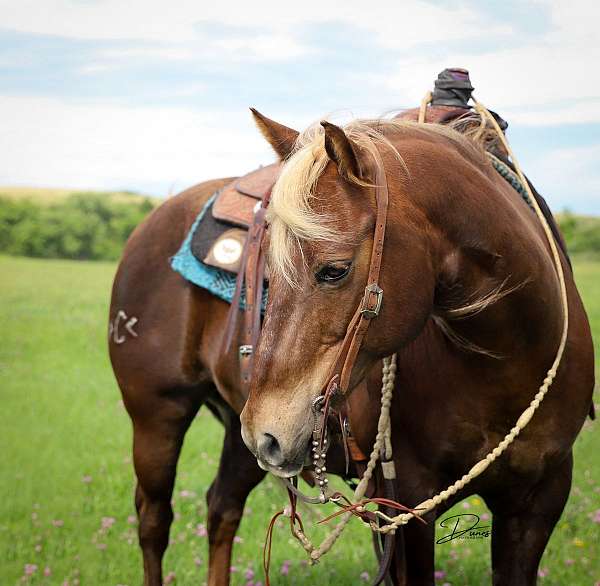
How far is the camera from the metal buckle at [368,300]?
5.88 feet

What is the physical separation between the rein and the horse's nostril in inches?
3.8

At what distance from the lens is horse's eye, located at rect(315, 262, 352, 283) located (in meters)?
1.79

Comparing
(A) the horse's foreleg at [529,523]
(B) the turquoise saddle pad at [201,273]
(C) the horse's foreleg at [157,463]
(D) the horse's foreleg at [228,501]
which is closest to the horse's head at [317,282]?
(A) the horse's foreleg at [529,523]

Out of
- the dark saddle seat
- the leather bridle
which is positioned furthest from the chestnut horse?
the leather bridle

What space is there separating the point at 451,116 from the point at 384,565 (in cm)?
154

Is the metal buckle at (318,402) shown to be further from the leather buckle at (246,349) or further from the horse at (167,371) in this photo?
the horse at (167,371)

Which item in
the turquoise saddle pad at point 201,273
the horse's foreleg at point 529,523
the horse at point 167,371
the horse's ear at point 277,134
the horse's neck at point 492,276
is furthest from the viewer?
the horse at point 167,371

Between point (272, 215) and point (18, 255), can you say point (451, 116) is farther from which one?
point (18, 255)

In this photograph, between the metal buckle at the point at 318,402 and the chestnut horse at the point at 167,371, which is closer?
the metal buckle at the point at 318,402

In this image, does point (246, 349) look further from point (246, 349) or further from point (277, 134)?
point (277, 134)

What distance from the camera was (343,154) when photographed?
1.78 m

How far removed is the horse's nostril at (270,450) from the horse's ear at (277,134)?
83 cm

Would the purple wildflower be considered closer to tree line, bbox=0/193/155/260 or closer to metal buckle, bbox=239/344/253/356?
metal buckle, bbox=239/344/253/356

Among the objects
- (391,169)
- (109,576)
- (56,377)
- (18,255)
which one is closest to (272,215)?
(391,169)
